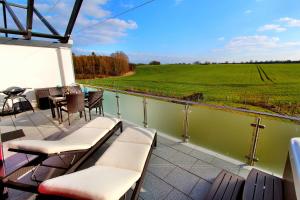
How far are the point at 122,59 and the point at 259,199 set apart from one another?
13.3m

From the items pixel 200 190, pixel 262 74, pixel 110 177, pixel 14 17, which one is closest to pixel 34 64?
pixel 14 17

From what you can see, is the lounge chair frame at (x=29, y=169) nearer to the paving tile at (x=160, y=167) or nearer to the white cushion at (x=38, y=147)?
the white cushion at (x=38, y=147)

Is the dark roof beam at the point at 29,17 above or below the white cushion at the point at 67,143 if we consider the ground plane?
above

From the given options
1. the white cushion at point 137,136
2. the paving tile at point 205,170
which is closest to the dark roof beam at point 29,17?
the white cushion at point 137,136

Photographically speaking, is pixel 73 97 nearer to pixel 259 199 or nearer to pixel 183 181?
pixel 183 181

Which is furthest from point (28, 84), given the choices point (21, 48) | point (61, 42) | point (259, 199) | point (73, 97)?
point (259, 199)

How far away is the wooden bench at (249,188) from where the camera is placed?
1.49 m

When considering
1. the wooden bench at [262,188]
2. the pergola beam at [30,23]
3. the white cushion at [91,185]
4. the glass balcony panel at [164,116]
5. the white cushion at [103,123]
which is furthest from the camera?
the pergola beam at [30,23]

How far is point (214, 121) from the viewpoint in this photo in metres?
5.34

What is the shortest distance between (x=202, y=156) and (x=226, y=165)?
375 mm

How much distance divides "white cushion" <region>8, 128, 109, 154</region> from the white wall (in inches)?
192

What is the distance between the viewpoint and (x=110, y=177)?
4.91 ft

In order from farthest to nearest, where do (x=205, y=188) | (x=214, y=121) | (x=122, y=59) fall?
(x=122, y=59) → (x=214, y=121) → (x=205, y=188)

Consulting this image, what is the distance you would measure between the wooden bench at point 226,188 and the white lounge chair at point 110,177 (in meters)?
0.78
